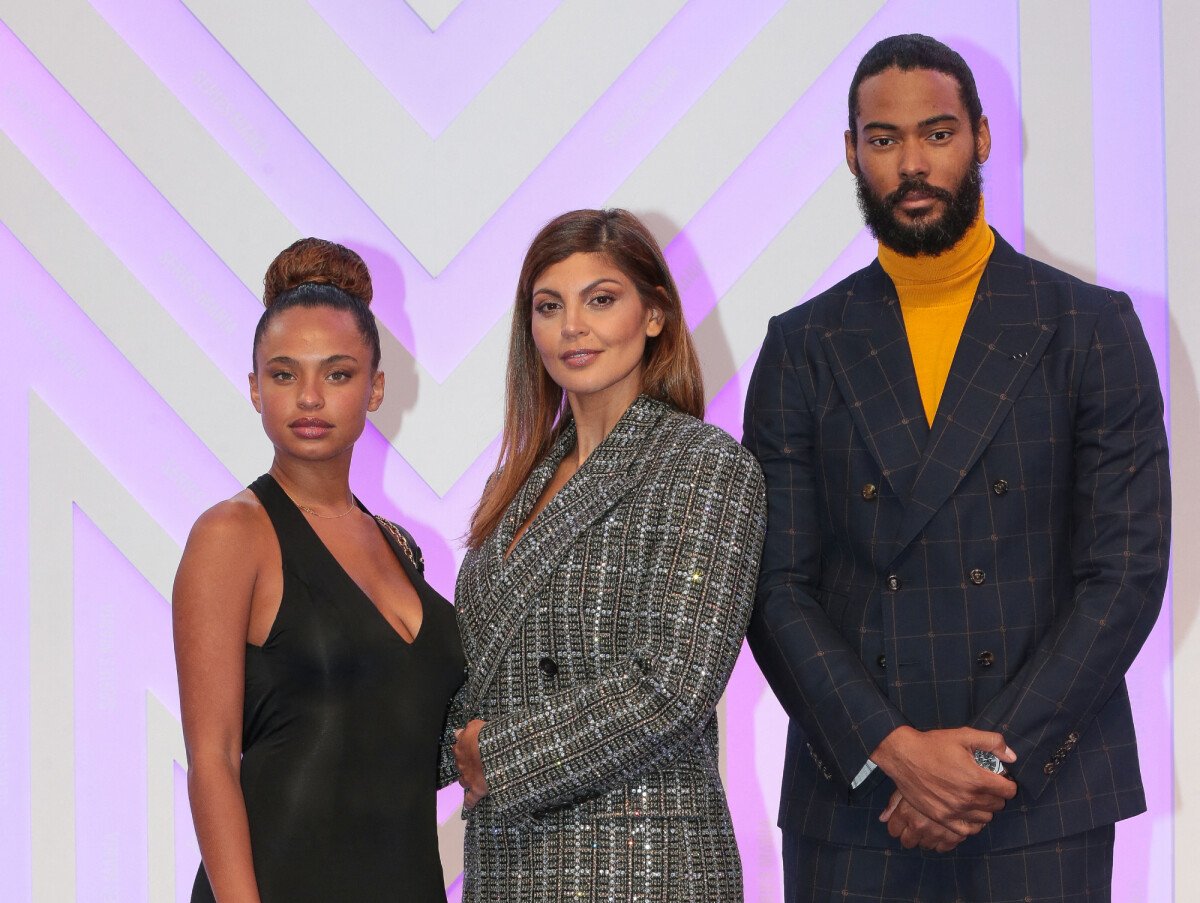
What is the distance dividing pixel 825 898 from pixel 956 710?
0.38m

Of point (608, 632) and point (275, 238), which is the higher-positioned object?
point (275, 238)

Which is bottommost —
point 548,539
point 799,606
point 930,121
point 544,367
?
point 799,606

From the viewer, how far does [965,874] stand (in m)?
2.24

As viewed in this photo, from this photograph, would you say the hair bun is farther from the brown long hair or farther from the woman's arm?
the woman's arm

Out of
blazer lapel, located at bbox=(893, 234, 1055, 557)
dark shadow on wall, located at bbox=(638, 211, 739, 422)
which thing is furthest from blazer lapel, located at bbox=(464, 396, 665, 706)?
dark shadow on wall, located at bbox=(638, 211, 739, 422)

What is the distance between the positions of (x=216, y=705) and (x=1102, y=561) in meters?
1.33

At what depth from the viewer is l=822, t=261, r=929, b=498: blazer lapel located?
2305 millimetres

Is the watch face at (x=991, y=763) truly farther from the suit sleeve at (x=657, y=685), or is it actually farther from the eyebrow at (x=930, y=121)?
the eyebrow at (x=930, y=121)

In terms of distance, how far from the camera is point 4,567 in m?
3.37

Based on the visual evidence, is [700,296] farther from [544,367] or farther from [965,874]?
[965,874]

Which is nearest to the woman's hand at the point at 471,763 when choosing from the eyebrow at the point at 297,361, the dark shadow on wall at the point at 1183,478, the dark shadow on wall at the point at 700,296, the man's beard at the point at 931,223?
the eyebrow at the point at 297,361

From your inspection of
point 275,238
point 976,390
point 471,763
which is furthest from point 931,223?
point 275,238

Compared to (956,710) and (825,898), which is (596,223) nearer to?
(956,710)

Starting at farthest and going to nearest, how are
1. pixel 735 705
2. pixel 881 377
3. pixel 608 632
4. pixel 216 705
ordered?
pixel 735 705
pixel 881 377
pixel 608 632
pixel 216 705
